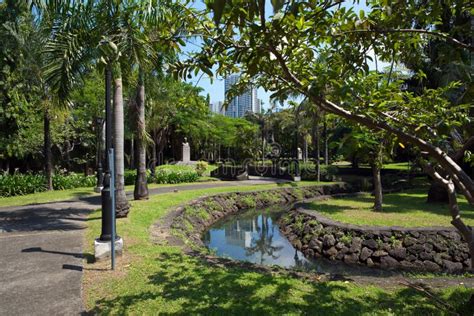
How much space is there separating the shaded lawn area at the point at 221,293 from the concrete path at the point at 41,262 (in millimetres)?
309

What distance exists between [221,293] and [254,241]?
7.02 metres

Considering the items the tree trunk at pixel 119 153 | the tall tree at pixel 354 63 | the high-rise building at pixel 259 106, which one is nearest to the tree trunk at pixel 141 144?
the tree trunk at pixel 119 153

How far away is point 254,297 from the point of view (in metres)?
4.32

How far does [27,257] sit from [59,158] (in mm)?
25165

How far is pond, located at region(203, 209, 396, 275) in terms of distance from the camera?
28.9ft

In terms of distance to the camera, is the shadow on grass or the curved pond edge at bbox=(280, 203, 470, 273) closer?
the shadow on grass

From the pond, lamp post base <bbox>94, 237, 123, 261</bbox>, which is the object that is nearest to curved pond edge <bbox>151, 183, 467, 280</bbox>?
the pond

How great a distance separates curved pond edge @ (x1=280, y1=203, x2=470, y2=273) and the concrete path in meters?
6.92

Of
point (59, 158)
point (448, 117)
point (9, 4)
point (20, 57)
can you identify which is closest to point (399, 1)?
point (448, 117)

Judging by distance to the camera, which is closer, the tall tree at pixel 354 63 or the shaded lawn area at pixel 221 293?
the tall tree at pixel 354 63

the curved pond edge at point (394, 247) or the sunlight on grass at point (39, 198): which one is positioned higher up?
the sunlight on grass at point (39, 198)

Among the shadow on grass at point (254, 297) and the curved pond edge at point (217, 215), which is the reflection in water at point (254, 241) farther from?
the shadow on grass at point (254, 297)

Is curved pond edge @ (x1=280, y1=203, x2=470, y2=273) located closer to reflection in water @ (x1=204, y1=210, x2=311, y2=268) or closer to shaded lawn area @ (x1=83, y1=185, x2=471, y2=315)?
reflection in water @ (x1=204, y1=210, x2=311, y2=268)

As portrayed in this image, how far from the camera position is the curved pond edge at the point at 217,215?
21.8 ft
